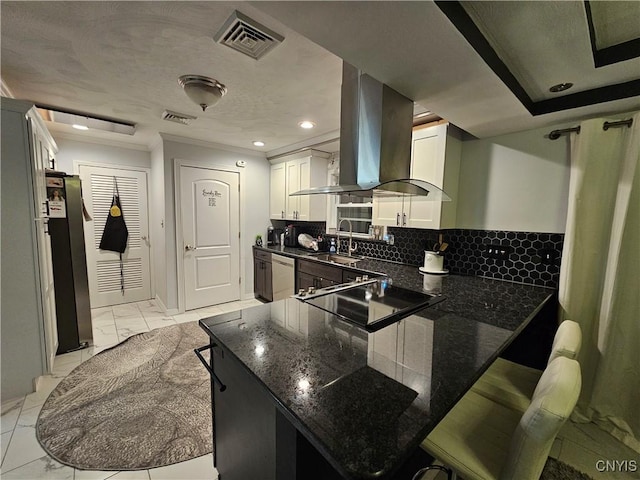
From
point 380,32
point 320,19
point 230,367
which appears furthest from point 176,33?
point 230,367

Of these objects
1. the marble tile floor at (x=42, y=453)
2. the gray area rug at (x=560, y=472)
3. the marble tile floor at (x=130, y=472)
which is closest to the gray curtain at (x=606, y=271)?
the marble tile floor at (x=130, y=472)

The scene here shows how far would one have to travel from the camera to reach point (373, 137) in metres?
1.52

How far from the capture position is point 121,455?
1590 millimetres

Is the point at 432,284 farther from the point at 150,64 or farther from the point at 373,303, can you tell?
the point at 150,64

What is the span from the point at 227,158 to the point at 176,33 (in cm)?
262

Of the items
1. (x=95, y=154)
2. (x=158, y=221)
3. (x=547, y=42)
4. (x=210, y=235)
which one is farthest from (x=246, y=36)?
(x=95, y=154)

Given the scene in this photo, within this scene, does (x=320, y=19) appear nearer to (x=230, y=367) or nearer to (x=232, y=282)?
(x=230, y=367)

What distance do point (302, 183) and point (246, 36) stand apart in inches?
93.1

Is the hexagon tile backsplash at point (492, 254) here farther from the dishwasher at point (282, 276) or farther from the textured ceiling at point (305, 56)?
the dishwasher at point (282, 276)

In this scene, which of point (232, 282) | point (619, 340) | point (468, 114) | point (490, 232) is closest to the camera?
point (619, 340)

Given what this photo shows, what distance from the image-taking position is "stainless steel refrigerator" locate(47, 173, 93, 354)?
8.69 feet

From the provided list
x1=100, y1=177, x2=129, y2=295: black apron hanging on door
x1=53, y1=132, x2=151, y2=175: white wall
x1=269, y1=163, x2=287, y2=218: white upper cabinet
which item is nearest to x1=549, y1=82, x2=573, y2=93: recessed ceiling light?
x1=269, y1=163, x2=287, y2=218: white upper cabinet

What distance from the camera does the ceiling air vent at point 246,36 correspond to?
1.39 meters

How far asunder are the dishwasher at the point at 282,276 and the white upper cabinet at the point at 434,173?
1616mm
